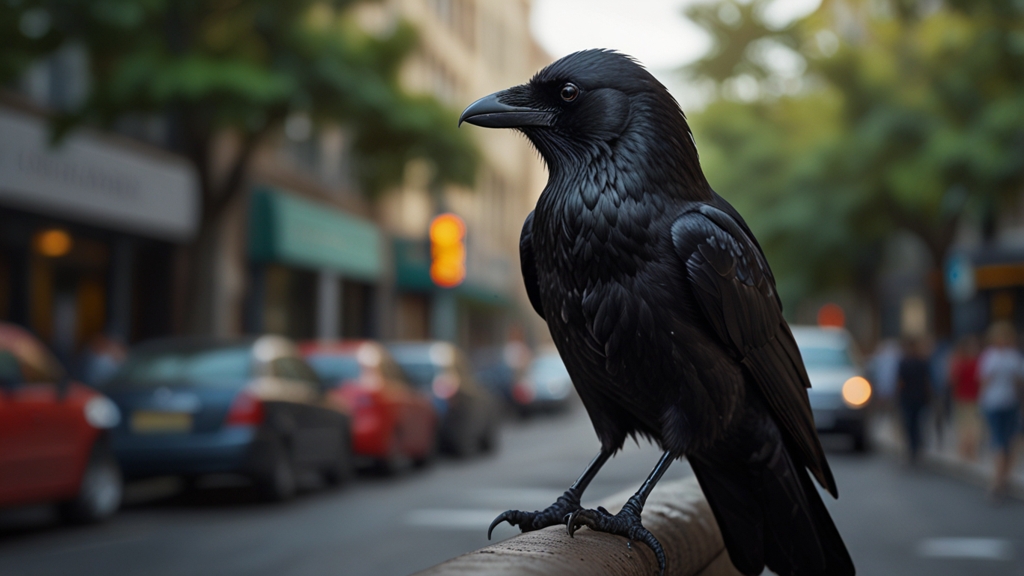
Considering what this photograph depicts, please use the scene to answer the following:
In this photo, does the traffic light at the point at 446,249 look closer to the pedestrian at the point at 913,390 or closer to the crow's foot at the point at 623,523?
the pedestrian at the point at 913,390

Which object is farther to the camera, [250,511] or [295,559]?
[250,511]

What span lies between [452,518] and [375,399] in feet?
11.8

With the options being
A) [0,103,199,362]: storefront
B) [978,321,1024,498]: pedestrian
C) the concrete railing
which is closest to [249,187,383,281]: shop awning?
[0,103,199,362]: storefront

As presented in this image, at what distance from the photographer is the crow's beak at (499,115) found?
84.5 inches

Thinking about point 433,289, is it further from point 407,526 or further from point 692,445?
point 692,445

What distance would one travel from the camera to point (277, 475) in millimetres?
11359

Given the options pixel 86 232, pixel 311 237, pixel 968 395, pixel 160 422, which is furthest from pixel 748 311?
pixel 311 237

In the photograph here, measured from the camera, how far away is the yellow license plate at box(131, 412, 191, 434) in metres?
10.8

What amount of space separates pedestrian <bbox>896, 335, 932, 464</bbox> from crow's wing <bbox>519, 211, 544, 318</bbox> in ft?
50.5

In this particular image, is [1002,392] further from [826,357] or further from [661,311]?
[661,311]

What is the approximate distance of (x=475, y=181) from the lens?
1858cm

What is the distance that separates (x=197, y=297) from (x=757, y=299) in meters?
15.3

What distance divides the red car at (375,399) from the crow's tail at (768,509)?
11.6 m

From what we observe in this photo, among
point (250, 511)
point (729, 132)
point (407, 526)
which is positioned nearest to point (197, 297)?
point (250, 511)
